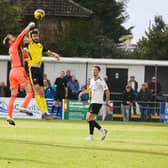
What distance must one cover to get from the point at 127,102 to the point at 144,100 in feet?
3.19

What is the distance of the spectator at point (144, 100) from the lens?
32.9 metres

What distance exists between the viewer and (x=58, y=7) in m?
65.3

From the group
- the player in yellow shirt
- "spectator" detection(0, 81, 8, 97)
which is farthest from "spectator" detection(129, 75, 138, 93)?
the player in yellow shirt

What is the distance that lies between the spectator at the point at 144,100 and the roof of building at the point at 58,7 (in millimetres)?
31170

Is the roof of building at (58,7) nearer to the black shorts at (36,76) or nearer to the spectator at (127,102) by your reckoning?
the spectator at (127,102)

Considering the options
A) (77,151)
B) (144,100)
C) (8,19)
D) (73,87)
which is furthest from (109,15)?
(77,151)

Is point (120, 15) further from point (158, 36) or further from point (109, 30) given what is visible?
point (158, 36)

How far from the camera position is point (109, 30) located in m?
74.8

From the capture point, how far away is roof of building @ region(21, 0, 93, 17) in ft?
→ 208

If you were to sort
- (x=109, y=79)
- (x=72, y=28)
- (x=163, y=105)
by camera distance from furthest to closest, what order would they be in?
(x=72, y=28), (x=109, y=79), (x=163, y=105)

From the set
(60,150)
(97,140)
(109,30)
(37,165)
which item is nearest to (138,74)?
(97,140)

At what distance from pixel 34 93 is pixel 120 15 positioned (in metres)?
56.8

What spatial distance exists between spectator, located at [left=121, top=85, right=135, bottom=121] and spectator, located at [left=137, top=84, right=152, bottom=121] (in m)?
0.56

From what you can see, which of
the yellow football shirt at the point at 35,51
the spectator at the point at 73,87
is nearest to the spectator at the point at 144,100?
the spectator at the point at 73,87
